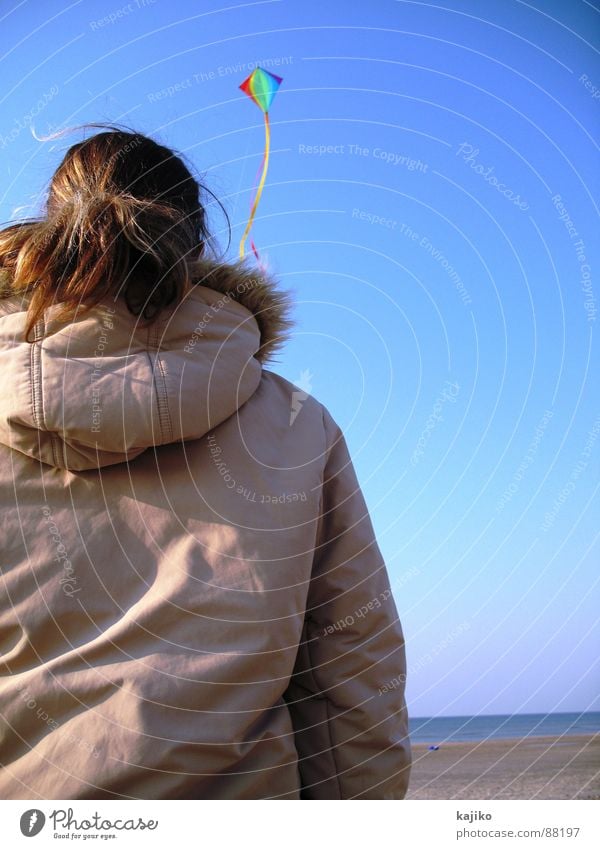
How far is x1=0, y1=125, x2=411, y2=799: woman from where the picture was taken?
4.14 feet

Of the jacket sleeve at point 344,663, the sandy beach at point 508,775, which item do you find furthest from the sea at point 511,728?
the jacket sleeve at point 344,663

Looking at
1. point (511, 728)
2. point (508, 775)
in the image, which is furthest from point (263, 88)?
point (511, 728)

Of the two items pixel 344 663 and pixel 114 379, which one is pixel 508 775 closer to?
pixel 344 663

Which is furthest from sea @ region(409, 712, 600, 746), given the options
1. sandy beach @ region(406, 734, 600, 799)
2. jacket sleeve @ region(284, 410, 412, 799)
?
jacket sleeve @ region(284, 410, 412, 799)

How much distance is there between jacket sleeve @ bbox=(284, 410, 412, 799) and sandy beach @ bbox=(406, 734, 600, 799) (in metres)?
6.89

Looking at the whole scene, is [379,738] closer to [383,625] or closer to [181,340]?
[383,625]

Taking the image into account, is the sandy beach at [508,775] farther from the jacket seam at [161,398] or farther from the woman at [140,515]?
the jacket seam at [161,398]

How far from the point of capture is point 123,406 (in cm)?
130

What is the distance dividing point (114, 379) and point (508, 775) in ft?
44.2

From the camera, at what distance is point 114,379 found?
131cm

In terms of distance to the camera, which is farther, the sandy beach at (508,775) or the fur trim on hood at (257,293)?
the sandy beach at (508,775)

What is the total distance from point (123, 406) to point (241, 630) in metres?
0.40

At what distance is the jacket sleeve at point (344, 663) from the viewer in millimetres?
1570
